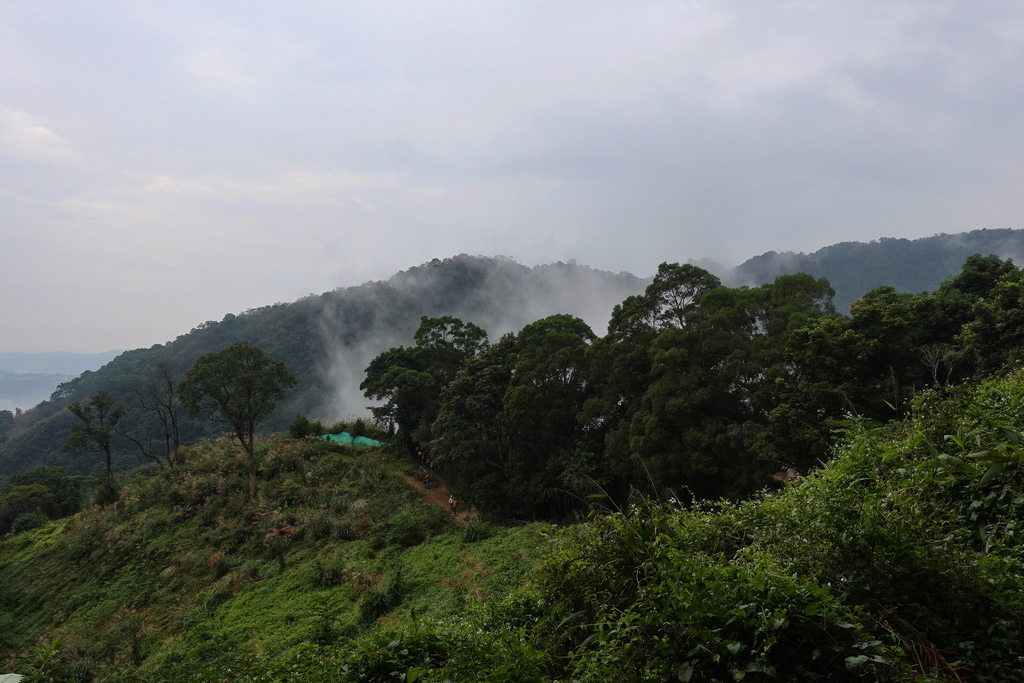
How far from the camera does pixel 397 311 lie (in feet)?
236

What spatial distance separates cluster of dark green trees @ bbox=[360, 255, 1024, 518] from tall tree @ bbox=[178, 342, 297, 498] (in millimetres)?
6497

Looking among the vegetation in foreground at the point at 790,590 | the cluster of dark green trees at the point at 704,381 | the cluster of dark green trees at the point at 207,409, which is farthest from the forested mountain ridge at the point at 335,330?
the vegetation in foreground at the point at 790,590

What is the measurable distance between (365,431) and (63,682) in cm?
2202

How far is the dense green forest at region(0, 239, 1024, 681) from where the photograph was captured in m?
2.64

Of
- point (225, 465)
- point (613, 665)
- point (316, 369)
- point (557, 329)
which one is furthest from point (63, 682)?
point (316, 369)

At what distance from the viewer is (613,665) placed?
2.69 metres

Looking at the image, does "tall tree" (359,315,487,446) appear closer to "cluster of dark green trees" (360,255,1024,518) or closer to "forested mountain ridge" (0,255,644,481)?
"cluster of dark green trees" (360,255,1024,518)

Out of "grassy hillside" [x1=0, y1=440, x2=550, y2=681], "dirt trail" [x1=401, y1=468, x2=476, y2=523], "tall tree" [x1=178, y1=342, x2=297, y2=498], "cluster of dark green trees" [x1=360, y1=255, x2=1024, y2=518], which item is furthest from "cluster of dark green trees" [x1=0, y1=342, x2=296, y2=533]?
"cluster of dark green trees" [x1=360, y1=255, x2=1024, y2=518]

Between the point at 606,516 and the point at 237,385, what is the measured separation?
1795 centimetres

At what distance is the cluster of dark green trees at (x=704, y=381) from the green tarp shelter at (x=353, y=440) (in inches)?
245

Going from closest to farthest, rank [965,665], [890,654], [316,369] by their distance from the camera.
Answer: [890,654]
[965,665]
[316,369]

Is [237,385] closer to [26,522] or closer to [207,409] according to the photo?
[207,409]

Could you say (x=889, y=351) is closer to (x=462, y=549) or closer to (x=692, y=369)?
(x=692, y=369)

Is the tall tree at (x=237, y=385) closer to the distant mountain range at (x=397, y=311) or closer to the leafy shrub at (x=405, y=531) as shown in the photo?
the leafy shrub at (x=405, y=531)
